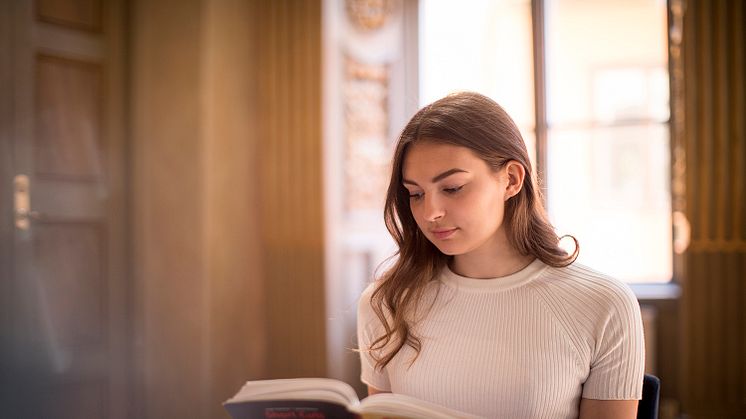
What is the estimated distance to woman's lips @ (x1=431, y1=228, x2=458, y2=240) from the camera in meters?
1.37

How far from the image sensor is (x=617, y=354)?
1.27m

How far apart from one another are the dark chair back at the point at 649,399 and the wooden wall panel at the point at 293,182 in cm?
222

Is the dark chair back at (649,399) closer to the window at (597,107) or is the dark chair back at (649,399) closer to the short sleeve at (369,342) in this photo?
the short sleeve at (369,342)

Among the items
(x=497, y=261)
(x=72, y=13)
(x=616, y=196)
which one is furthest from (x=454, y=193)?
(x=616, y=196)

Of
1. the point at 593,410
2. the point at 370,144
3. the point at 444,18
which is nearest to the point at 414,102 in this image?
the point at 370,144

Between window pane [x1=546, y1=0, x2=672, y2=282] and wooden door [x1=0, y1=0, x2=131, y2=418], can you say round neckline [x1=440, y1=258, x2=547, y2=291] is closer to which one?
wooden door [x1=0, y1=0, x2=131, y2=418]

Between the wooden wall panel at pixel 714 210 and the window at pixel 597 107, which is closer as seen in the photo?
the wooden wall panel at pixel 714 210

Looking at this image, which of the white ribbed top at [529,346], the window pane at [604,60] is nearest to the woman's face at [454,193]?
the white ribbed top at [529,346]

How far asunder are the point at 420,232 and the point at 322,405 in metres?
0.61

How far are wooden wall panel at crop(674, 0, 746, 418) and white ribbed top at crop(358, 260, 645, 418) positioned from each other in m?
2.01

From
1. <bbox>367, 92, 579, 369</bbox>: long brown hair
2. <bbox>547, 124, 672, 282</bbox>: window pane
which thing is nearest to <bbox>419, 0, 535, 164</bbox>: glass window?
<bbox>547, 124, 672, 282</bbox>: window pane

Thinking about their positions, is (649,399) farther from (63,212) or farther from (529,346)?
(63,212)

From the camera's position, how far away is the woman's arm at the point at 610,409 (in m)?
1.26

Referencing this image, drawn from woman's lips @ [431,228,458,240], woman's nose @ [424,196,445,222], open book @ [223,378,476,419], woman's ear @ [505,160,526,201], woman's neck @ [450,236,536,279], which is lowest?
open book @ [223,378,476,419]
